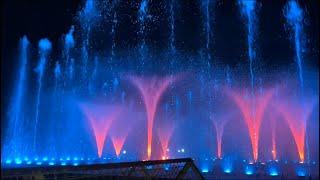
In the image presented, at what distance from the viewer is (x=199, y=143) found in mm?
54562

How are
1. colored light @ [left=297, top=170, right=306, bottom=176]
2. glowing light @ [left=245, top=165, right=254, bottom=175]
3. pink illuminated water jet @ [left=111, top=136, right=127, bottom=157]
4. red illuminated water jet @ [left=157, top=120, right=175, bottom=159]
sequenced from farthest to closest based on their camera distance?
red illuminated water jet @ [left=157, top=120, right=175, bottom=159] < pink illuminated water jet @ [left=111, top=136, right=127, bottom=157] < glowing light @ [left=245, top=165, right=254, bottom=175] < colored light @ [left=297, top=170, right=306, bottom=176]

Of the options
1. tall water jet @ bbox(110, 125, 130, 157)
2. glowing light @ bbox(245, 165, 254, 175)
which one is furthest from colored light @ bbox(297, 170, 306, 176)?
tall water jet @ bbox(110, 125, 130, 157)

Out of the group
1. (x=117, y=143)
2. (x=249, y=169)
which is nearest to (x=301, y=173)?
(x=249, y=169)

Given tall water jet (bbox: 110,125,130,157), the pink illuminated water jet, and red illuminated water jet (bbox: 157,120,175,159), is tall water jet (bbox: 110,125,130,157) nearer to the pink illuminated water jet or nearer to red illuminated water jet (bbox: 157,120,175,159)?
the pink illuminated water jet

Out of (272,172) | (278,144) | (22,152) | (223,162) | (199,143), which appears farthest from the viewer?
(199,143)

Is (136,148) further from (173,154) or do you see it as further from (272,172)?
(272,172)

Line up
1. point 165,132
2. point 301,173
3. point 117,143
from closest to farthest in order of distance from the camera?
point 301,173, point 117,143, point 165,132

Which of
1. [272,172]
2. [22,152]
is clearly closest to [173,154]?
[22,152]

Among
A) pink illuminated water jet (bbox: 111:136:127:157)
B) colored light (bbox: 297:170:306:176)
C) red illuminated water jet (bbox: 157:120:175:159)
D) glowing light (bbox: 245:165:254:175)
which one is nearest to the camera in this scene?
colored light (bbox: 297:170:306:176)

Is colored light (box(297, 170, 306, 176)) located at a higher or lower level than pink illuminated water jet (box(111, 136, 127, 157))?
lower

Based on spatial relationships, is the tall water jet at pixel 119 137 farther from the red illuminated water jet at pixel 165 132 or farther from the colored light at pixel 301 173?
the colored light at pixel 301 173

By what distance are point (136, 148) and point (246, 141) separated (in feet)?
47.4

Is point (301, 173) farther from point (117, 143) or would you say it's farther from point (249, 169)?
point (117, 143)

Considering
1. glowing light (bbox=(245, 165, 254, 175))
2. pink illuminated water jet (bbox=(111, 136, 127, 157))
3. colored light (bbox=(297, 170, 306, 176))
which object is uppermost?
pink illuminated water jet (bbox=(111, 136, 127, 157))
